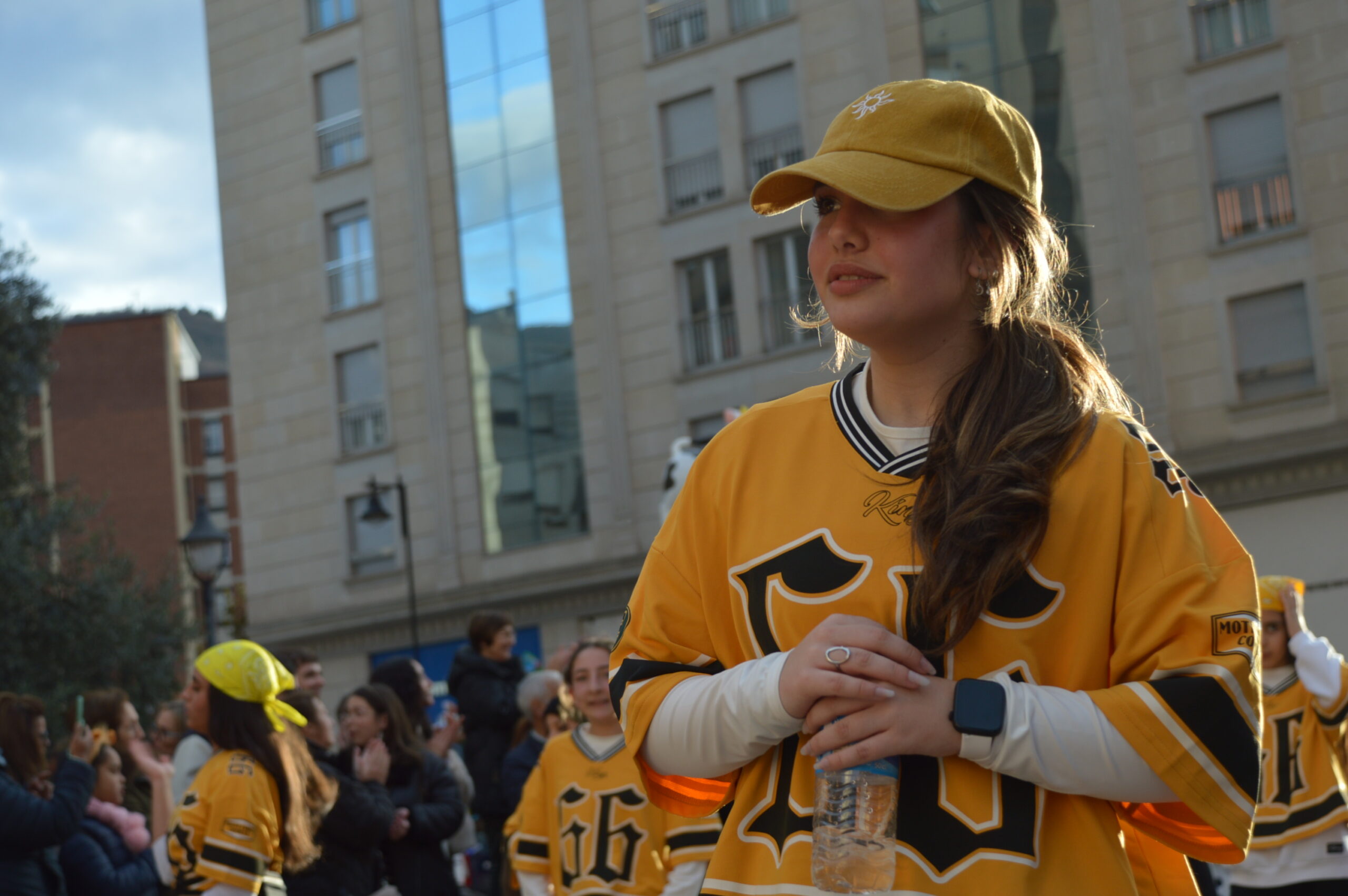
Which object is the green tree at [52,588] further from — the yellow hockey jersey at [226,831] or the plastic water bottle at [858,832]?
the plastic water bottle at [858,832]

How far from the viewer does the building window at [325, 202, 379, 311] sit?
30562mm

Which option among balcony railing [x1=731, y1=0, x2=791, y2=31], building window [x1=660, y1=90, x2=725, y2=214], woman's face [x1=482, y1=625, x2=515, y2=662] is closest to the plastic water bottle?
woman's face [x1=482, y1=625, x2=515, y2=662]

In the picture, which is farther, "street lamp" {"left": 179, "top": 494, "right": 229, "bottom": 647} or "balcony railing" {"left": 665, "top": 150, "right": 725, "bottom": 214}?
"balcony railing" {"left": 665, "top": 150, "right": 725, "bottom": 214}

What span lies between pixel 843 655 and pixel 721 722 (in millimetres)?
243

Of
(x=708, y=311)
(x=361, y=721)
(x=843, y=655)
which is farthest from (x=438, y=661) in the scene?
(x=843, y=655)

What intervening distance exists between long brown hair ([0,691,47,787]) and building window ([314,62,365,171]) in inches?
953

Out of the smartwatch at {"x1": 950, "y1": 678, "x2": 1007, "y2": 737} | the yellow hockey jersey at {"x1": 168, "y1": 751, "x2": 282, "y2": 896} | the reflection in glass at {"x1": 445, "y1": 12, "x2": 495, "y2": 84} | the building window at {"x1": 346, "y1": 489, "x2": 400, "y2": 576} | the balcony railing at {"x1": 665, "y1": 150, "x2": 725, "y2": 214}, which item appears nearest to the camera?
the smartwatch at {"x1": 950, "y1": 678, "x2": 1007, "y2": 737}

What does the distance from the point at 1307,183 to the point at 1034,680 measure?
2157 centimetres

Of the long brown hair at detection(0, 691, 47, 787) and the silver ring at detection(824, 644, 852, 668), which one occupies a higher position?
the silver ring at detection(824, 644, 852, 668)

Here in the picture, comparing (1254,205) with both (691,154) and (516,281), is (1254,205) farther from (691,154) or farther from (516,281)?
(516,281)

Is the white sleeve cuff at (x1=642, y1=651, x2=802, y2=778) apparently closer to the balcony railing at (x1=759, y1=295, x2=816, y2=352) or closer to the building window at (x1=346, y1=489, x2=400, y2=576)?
the balcony railing at (x1=759, y1=295, x2=816, y2=352)

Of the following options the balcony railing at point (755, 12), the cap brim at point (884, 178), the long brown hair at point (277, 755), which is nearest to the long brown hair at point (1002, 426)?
the cap brim at point (884, 178)

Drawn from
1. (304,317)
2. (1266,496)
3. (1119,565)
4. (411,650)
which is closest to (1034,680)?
(1119,565)

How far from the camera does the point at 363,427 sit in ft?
100
